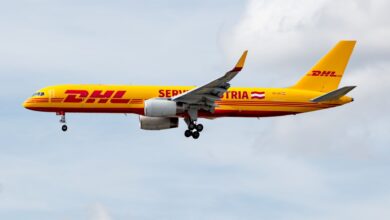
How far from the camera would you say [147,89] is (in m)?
79.4

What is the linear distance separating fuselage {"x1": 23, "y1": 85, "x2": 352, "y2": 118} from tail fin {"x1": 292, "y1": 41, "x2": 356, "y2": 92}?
1.85 metres

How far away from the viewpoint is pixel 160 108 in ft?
251

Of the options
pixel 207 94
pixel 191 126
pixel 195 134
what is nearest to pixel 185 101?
pixel 207 94

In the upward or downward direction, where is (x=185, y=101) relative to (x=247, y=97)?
downward

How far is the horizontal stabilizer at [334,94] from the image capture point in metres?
78.9

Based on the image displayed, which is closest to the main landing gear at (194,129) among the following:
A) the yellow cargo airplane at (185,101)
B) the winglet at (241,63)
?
the yellow cargo airplane at (185,101)

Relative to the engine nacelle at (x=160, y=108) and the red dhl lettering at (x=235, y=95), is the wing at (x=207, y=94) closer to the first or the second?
the engine nacelle at (x=160, y=108)

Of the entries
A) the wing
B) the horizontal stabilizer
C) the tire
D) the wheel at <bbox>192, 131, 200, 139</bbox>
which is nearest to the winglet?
the wing

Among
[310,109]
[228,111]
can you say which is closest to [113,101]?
[228,111]

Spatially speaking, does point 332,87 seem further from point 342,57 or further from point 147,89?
point 147,89

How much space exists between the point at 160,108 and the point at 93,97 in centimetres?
557

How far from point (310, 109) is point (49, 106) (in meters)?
20.4

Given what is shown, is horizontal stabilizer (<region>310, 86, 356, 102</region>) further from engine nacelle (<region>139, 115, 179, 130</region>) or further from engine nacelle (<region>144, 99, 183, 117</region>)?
engine nacelle (<region>144, 99, 183, 117</region>)

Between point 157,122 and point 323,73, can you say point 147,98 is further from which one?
point 323,73
